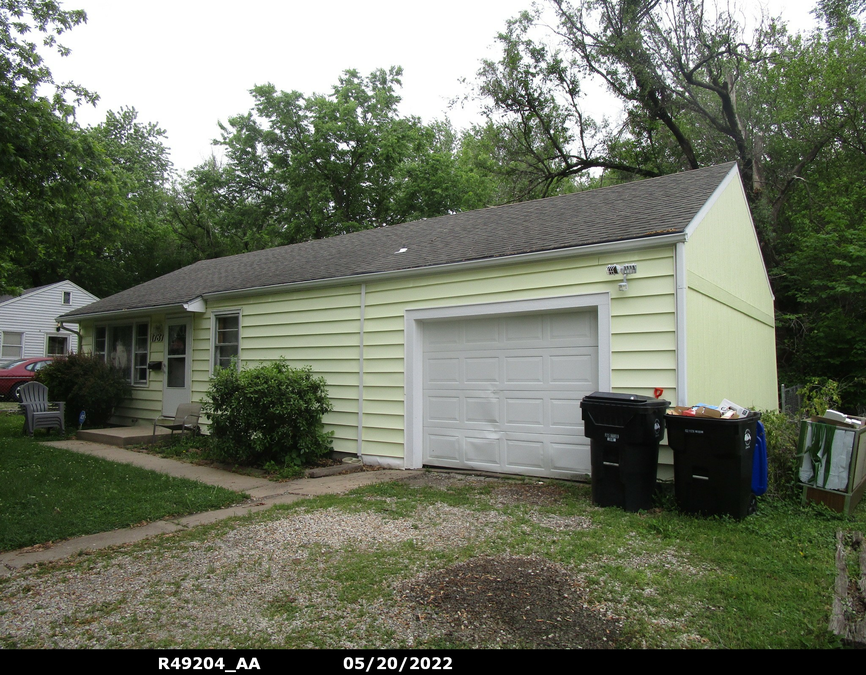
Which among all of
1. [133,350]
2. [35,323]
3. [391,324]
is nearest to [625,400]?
[391,324]

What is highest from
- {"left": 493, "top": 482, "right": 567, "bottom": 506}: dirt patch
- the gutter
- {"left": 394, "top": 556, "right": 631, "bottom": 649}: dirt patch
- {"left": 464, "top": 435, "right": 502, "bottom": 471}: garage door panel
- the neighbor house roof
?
the neighbor house roof

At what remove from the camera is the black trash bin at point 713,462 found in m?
5.25

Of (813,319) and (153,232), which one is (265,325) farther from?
(153,232)

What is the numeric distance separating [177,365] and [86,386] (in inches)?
84.9

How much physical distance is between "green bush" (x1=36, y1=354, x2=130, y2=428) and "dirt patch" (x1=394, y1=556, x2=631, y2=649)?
36.8 ft

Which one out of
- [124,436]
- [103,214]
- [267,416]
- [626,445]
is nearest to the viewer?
[626,445]

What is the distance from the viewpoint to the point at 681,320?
6.16 meters

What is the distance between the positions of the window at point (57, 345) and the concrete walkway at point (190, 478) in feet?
60.9

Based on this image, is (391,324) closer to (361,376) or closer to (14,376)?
(361,376)

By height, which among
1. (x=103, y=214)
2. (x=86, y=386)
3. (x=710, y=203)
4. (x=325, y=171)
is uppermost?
(x=325, y=171)

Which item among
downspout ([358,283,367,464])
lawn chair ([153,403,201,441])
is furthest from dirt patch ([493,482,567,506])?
lawn chair ([153,403,201,441])

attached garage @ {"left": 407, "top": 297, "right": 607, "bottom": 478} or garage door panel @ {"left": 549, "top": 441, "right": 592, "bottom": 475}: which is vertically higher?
attached garage @ {"left": 407, "top": 297, "right": 607, "bottom": 478}

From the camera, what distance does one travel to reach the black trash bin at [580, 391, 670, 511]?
18.5 feet

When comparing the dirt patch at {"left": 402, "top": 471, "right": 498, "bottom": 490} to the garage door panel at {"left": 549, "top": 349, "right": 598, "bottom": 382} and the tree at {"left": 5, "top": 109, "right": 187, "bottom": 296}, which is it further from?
the tree at {"left": 5, "top": 109, "right": 187, "bottom": 296}
